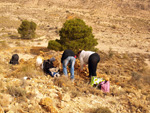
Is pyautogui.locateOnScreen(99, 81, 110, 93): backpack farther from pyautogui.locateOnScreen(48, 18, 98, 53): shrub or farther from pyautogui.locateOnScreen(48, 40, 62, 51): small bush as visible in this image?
pyautogui.locateOnScreen(48, 40, 62, 51): small bush

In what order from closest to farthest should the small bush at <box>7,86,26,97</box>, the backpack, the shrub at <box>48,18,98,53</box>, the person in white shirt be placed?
1. the small bush at <box>7,86,26,97</box>
2. the backpack
3. the person in white shirt
4. the shrub at <box>48,18,98,53</box>

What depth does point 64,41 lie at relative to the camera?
32.0 ft

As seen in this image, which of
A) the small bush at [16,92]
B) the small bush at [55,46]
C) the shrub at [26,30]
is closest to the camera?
the small bush at [16,92]

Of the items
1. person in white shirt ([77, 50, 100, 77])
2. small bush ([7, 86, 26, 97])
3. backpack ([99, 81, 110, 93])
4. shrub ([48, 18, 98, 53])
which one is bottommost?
backpack ([99, 81, 110, 93])

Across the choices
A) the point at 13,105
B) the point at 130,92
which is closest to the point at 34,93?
the point at 13,105

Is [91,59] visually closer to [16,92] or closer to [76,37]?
[16,92]

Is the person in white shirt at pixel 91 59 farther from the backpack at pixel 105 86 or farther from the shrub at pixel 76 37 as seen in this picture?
the shrub at pixel 76 37

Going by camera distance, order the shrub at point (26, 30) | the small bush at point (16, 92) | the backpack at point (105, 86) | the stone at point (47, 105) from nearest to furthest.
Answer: the stone at point (47, 105) → the small bush at point (16, 92) → the backpack at point (105, 86) → the shrub at point (26, 30)

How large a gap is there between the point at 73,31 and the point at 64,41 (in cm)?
101

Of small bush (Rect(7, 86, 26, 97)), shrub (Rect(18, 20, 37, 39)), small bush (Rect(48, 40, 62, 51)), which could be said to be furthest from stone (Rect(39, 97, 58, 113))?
shrub (Rect(18, 20, 37, 39))

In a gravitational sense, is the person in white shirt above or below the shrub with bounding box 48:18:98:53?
below

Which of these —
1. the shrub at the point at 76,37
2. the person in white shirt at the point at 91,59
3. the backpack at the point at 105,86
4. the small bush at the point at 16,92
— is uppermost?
the shrub at the point at 76,37

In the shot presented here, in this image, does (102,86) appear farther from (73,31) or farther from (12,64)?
(73,31)

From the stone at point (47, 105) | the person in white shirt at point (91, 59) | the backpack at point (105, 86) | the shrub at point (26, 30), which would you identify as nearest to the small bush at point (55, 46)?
the person in white shirt at point (91, 59)
